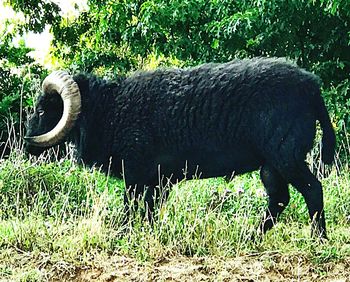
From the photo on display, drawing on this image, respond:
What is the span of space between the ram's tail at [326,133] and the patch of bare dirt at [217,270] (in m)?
1.13

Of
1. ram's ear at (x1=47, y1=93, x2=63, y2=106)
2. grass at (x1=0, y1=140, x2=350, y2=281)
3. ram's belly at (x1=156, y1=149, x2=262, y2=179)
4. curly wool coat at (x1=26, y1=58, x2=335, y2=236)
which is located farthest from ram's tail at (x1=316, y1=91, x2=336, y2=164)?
ram's ear at (x1=47, y1=93, x2=63, y2=106)

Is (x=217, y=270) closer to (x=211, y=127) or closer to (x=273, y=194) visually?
(x=273, y=194)

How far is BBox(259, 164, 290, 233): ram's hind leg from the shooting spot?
7.10 metres

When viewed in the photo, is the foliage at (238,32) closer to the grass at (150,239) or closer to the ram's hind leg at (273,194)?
the ram's hind leg at (273,194)

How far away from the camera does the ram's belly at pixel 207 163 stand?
6926 millimetres

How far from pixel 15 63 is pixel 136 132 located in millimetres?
8065

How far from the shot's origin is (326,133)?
6.98m

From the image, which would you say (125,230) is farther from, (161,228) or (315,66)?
(315,66)

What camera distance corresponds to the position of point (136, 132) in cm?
707

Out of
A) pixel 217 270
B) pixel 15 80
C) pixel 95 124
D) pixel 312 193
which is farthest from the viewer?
pixel 15 80

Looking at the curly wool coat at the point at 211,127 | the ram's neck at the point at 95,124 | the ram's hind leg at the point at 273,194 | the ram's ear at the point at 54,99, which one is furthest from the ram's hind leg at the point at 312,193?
the ram's ear at the point at 54,99

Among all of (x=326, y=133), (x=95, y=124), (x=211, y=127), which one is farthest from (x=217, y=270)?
(x=95, y=124)

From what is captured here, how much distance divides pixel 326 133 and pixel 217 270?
1.78m

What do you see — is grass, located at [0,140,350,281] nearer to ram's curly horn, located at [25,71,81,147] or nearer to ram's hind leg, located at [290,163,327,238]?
ram's hind leg, located at [290,163,327,238]
